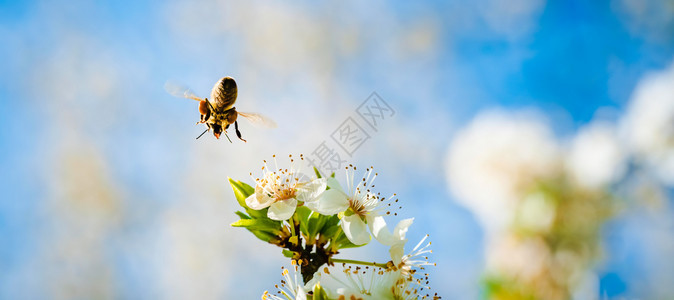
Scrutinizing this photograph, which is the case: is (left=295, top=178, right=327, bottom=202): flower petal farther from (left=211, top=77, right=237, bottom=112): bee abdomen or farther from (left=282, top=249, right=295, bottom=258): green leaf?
(left=211, top=77, right=237, bottom=112): bee abdomen

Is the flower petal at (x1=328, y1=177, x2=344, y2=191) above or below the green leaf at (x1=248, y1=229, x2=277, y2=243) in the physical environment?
above

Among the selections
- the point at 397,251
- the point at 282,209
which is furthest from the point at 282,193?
the point at 397,251

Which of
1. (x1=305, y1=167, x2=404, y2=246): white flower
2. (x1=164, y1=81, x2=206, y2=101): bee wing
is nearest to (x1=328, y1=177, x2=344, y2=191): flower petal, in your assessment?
(x1=305, y1=167, x2=404, y2=246): white flower

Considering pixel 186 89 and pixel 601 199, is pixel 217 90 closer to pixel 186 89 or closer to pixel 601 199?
pixel 186 89

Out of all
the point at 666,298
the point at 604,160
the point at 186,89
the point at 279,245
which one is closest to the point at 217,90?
the point at 186,89

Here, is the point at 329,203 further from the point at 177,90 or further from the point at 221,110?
the point at 177,90

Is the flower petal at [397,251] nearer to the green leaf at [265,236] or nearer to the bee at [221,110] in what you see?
the green leaf at [265,236]
